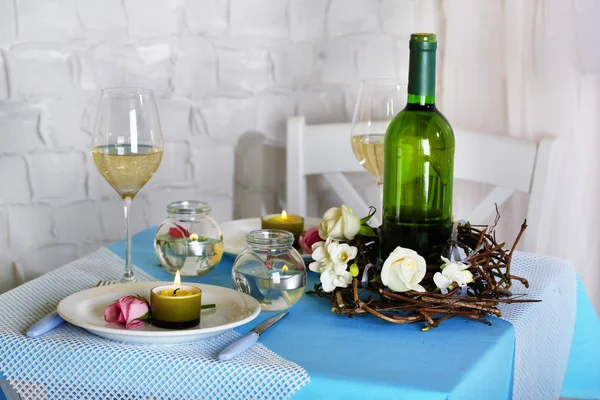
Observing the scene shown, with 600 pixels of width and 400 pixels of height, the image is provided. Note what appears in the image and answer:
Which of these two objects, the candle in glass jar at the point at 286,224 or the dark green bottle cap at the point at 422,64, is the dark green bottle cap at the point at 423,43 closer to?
the dark green bottle cap at the point at 422,64

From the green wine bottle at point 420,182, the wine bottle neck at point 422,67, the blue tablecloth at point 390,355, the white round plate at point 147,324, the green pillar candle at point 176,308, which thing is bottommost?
the blue tablecloth at point 390,355

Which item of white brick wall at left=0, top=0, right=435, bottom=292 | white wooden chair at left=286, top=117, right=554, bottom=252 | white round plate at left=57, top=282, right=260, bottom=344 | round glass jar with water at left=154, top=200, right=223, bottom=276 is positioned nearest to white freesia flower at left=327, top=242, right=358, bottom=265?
white round plate at left=57, top=282, right=260, bottom=344

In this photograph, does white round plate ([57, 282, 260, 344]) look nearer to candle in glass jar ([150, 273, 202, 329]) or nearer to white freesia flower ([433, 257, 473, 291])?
candle in glass jar ([150, 273, 202, 329])

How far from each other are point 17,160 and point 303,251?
722 mm

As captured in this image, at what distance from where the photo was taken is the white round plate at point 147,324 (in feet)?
2.67

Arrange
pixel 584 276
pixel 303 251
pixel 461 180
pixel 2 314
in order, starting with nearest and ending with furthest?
pixel 2 314, pixel 303 251, pixel 584 276, pixel 461 180

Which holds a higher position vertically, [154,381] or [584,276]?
[154,381]

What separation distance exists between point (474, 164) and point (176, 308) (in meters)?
0.96

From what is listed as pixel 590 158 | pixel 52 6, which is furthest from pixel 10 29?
pixel 590 158

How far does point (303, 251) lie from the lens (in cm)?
118

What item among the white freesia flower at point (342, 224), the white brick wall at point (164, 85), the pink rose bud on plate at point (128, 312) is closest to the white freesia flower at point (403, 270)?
the white freesia flower at point (342, 224)

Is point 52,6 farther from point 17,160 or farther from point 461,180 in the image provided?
point 461,180

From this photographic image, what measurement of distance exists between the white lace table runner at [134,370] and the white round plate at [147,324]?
0.04ft

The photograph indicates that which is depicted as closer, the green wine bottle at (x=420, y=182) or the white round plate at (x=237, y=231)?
the green wine bottle at (x=420, y=182)
